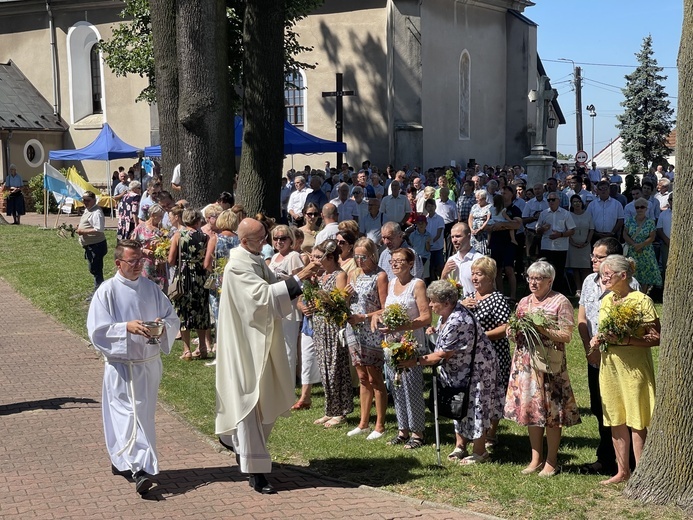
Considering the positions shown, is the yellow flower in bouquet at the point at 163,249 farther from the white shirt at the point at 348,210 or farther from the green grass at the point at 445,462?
the white shirt at the point at 348,210

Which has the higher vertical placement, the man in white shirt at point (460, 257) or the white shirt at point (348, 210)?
the white shirt at point (348, 210)

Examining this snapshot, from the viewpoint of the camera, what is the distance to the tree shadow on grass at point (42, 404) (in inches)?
401

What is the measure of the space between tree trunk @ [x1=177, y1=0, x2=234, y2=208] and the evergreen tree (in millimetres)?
46474

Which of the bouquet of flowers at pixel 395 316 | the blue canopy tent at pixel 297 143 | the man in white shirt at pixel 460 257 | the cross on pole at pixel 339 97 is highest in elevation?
the cross on pole at pixel 339 97

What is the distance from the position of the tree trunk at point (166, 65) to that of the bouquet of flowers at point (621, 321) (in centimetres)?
1062

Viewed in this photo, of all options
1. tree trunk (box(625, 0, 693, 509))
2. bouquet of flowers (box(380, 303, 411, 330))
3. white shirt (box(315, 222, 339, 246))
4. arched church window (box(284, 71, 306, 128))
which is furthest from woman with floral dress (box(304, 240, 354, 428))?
arched church window (box(284, 71, 306, 128))

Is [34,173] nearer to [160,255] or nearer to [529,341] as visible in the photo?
[160,255]

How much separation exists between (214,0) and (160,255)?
471cm

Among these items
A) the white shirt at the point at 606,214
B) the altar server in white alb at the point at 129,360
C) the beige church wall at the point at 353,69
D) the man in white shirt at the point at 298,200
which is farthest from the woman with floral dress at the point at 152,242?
the beige church wall at the point at 353,69

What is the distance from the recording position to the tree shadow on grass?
33.4 feet

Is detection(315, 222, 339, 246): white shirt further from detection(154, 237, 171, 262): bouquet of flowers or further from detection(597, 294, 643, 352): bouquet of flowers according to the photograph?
detection(597, 294, 643, 352): bouquet of flowers

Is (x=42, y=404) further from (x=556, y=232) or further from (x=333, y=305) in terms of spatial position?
(x=556, y=232)

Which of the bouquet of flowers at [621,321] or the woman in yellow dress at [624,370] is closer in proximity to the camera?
the bouquet of flowers at [621,321]

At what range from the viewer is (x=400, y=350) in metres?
8.07
